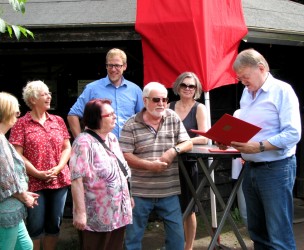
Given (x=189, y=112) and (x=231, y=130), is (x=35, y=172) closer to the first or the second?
(x=189, y=112)

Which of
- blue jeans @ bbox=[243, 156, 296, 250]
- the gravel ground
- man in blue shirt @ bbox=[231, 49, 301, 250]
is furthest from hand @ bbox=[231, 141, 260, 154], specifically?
the gravel ground

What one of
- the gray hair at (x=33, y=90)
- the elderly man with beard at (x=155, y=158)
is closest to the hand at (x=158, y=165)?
the elderly man with beard at (x=155, y=158)

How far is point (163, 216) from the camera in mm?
4480

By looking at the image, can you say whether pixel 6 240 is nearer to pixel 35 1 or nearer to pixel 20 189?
pixel 20 189

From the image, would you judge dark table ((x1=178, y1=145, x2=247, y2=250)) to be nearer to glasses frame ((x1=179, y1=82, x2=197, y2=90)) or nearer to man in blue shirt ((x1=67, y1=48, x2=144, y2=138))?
glasses frame ((x1=179, y1=82, x2=197, y2=90))

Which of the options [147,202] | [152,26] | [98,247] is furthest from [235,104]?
[98,247]

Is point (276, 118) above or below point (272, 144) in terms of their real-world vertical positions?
above

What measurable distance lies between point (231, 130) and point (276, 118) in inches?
13.6

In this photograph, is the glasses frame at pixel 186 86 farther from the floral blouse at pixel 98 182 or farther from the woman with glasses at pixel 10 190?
the woman with glasses at pixel 10 190

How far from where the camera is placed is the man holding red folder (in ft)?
12.8

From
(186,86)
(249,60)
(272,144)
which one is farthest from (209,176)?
(249,60)

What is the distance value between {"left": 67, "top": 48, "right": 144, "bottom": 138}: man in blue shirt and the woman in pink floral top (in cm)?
118

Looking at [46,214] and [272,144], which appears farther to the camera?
[46,214]

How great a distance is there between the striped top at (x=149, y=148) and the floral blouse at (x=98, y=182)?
46cm
